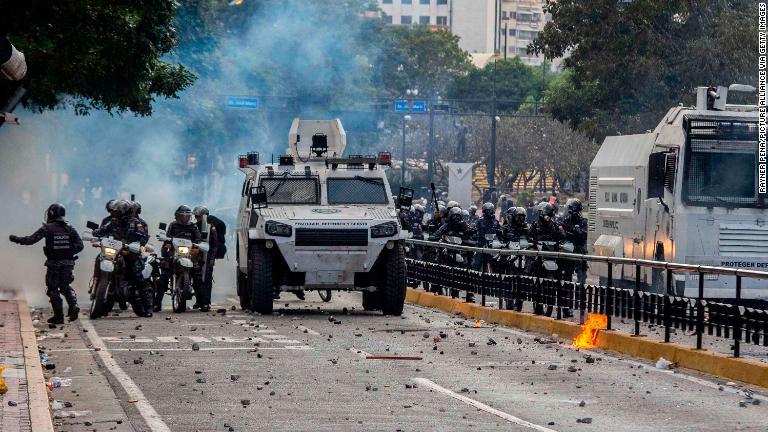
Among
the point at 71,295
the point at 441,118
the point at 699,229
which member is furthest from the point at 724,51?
the point at 441,118

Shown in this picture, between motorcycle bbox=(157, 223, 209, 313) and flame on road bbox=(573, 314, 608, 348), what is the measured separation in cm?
722

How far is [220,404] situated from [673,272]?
5772 mm

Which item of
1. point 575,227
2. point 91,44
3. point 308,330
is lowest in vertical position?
point 308,330

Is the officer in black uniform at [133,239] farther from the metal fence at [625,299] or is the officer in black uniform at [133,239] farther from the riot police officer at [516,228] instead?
the riot police officer at [516,228]

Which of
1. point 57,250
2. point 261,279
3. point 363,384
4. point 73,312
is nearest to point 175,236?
point 261,279

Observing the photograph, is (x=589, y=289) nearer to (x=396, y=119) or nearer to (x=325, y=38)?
(x=325, y=38)

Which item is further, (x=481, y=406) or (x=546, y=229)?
(x=546, y=229)

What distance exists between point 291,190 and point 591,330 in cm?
734

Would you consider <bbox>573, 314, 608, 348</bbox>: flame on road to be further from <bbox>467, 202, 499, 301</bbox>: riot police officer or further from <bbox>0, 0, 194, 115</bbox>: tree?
<bbox>467, 202, 499, 301</bbox>: riot police officer

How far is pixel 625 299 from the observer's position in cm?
1752

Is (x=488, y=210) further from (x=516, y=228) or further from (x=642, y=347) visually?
(x=642, y=347)

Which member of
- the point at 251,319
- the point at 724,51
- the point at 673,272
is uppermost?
the point at 724,51

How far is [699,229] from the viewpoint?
77.7 ft

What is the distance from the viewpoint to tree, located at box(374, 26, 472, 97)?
11662cm
